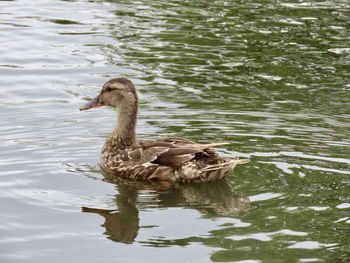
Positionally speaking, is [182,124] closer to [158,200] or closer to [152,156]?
[152,156]

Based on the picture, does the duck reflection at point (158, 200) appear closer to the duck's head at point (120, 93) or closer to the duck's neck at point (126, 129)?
the duck's neck at point (126, 129)

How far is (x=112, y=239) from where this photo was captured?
Result: 7.47 metres

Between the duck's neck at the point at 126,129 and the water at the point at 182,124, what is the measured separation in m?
0.41

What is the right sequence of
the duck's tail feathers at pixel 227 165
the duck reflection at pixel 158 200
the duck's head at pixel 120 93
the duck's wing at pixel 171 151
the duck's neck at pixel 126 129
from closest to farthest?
the duck reflection at pixel 158 200 → the duck's tail feathers at pixel 227 165 → the duck's wing at pixel 171 151 → the duck's neck at pixel 126 129 → the duck's head at pixel 120 93

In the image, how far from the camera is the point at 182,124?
11.2 metres

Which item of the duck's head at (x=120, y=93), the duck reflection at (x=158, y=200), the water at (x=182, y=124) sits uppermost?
the duck's head at (x=120, y=93)

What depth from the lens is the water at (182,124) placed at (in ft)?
24.3

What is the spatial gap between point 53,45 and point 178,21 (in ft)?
10.0

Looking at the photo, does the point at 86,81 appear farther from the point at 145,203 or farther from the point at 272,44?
the point at 145,203

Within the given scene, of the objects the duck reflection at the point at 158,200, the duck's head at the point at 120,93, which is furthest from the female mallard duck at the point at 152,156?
the duck reflection at the point at 158,200

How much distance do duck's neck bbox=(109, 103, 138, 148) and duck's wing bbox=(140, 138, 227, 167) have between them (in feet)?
1.81

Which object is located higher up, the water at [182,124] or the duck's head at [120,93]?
the duck's head at [120,93]

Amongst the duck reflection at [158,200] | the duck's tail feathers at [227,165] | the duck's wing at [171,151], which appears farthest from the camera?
the duck's wing at [171,151]

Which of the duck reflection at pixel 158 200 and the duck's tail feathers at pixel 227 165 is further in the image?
the duck's tail feathers at pixel 227 165
